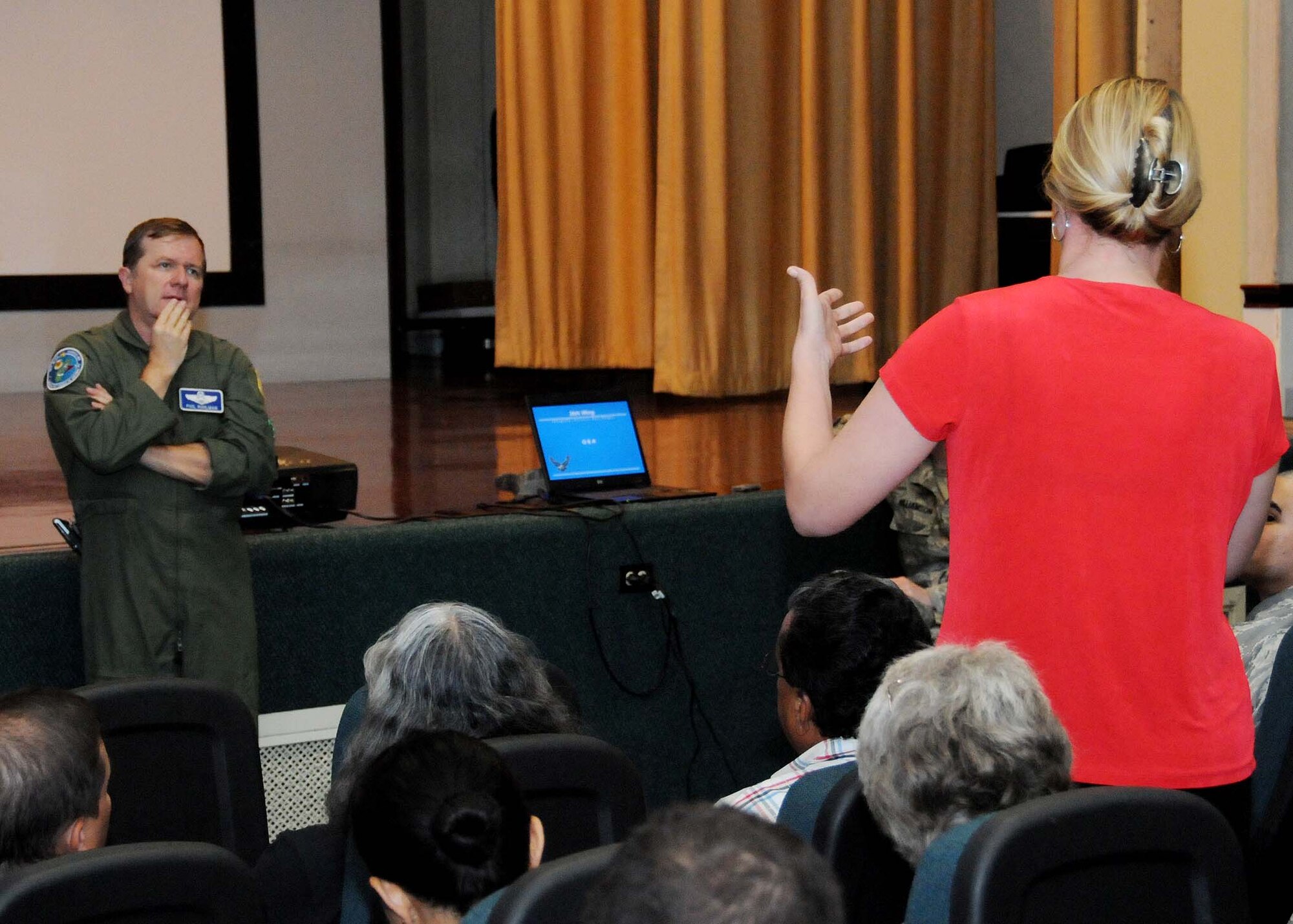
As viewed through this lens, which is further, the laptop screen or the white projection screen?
the white projection screen

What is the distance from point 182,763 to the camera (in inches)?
82.2

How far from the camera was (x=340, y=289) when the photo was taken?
7742mm

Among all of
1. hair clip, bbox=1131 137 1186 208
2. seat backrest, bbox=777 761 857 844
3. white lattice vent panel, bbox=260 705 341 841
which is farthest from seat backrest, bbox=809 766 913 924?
white lattice vent panel, bbox=260 705 341 841

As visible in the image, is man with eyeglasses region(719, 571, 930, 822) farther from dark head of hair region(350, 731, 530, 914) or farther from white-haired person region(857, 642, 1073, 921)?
dark head of hair region(350, 731, 530, 914)

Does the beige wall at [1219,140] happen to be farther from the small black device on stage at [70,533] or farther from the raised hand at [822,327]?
the small black device on stage at [70,533]

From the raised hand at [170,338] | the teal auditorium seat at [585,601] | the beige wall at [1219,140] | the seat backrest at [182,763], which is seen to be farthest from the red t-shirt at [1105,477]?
the beige wall at [1219,140]

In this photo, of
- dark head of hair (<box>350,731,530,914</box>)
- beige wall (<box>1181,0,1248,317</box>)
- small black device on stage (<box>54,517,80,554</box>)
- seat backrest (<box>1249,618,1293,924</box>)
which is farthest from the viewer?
beige wall (<box>1181,0,1248,317</box>)

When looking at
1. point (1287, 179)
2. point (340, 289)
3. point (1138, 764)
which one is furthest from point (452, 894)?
point (340, 289)

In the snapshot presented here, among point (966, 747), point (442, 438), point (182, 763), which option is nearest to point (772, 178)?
point (442, 438)

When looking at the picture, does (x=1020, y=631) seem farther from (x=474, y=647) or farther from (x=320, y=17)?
(x=320, y=17)

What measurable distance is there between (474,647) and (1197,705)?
0.84 m

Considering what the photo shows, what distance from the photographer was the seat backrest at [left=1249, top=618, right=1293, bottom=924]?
1.88 m

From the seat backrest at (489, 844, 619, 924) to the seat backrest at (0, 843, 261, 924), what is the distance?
30cm

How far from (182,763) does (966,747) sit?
1157 millimetres
